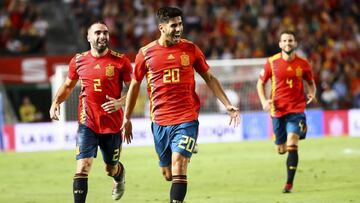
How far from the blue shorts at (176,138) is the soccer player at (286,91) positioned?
387 cm

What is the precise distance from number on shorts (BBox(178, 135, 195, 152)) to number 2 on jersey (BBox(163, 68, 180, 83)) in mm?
699

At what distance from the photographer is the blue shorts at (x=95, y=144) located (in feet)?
36.6

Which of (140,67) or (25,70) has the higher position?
(140,67)

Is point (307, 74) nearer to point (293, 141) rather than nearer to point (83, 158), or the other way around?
point (293, 141)

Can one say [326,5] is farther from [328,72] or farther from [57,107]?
[57,107]

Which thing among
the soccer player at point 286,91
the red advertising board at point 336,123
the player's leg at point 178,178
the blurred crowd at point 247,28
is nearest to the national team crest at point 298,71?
the soccer player at point 286,91

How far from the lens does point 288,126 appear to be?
14.1m

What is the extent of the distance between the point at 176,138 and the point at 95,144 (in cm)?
166

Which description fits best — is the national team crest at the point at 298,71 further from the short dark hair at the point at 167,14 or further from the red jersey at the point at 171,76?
the short dark hair at the point at 167,14

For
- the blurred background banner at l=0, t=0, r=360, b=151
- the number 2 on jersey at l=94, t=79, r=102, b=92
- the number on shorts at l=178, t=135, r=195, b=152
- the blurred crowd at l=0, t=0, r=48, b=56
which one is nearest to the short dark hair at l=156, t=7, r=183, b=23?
the number on shorts at l=178, t=135, r=195, b=152

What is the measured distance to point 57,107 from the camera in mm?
11453

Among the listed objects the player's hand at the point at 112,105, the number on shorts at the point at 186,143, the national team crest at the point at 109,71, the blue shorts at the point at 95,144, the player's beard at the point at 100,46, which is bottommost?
the blue shorts at the point at 95,144

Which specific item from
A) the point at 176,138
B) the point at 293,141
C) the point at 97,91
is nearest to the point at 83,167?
the point at 97,91

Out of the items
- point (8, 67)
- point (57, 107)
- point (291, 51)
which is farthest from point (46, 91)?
point (57, 107)
